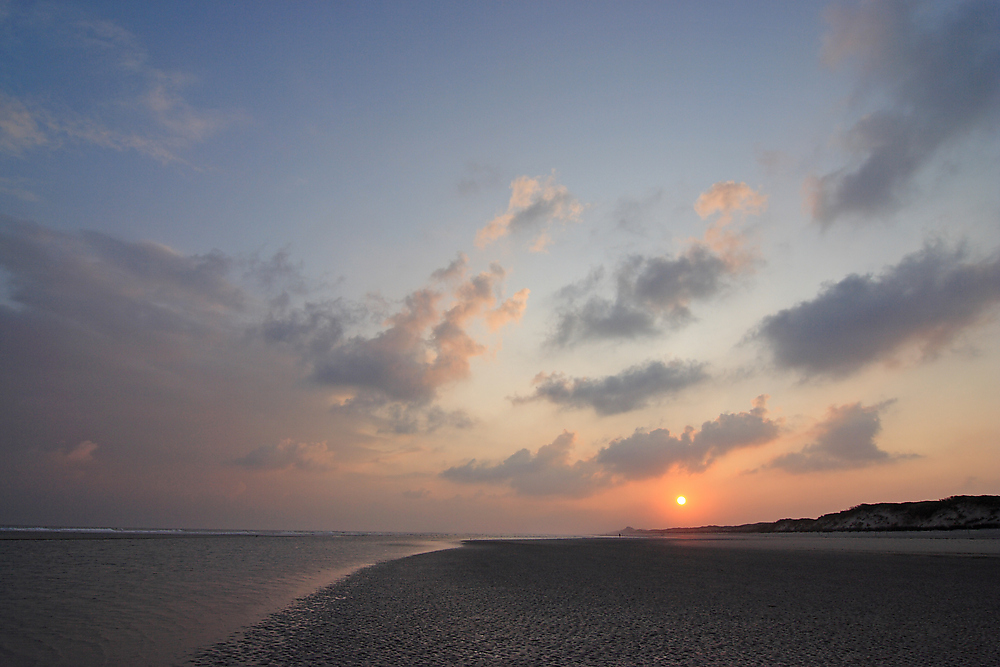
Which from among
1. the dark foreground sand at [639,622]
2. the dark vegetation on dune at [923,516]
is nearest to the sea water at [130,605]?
the dark foreground sand at [639,622]

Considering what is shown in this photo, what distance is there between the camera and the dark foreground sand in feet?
26.0

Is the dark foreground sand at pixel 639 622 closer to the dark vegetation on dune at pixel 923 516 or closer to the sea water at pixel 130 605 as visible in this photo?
the sea water at pixel 130 605

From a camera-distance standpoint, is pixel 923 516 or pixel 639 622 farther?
pixel 923 516

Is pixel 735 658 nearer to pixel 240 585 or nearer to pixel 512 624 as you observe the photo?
pixel 512 624

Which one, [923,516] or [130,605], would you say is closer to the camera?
[130,605]

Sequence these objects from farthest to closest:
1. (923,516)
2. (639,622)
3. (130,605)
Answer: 1. (923,516)
2. (130,605)
3. (639,622)

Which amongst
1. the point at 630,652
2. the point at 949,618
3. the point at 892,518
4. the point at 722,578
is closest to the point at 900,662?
the point at 630,652

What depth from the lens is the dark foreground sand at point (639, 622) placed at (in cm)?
791

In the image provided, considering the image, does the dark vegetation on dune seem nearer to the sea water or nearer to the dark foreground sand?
the dark foreground sand

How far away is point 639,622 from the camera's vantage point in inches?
417

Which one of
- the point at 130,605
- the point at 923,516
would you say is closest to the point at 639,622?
the point at 130,605

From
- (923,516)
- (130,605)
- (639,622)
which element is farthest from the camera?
(923,516)

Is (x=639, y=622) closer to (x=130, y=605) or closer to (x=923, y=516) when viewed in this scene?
(x=130, y=605)

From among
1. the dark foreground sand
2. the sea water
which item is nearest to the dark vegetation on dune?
the dark foreground sand
